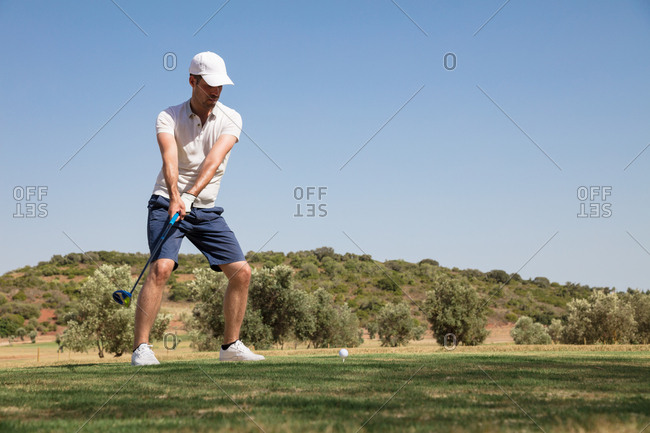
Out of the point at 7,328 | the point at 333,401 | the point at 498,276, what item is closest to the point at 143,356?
the point at 333,401

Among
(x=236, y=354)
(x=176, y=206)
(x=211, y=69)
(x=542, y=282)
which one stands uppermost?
(x=211, y=69)

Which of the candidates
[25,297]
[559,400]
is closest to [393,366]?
[559,400]

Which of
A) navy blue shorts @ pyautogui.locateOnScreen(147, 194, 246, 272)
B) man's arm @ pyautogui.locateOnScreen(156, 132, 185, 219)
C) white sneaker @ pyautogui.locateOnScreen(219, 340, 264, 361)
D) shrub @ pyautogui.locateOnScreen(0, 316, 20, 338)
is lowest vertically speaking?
shrub @ pyautogui.locateOnScreen(0, 316, 20, 338)

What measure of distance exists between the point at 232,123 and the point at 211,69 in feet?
2.57

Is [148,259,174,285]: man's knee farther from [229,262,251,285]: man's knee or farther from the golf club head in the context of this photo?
[229,262,251,285]: man's knee

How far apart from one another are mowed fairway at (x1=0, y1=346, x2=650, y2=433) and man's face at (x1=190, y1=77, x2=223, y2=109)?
3.55 m

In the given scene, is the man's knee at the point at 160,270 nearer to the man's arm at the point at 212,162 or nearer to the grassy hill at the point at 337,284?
the man's arm at the point at 212,162

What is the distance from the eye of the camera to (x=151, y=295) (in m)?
6.95

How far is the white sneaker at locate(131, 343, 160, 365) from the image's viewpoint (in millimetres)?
6848

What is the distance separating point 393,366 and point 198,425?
3810 mm

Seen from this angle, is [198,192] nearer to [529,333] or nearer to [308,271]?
[529,333]

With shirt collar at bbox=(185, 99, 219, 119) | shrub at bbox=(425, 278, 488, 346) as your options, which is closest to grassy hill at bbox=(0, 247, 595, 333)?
shrub at bbox=(425, 278, 488, 346)

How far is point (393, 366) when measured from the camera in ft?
20.8

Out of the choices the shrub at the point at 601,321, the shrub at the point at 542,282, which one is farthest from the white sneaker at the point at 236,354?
the shrub at the point at 542,282
